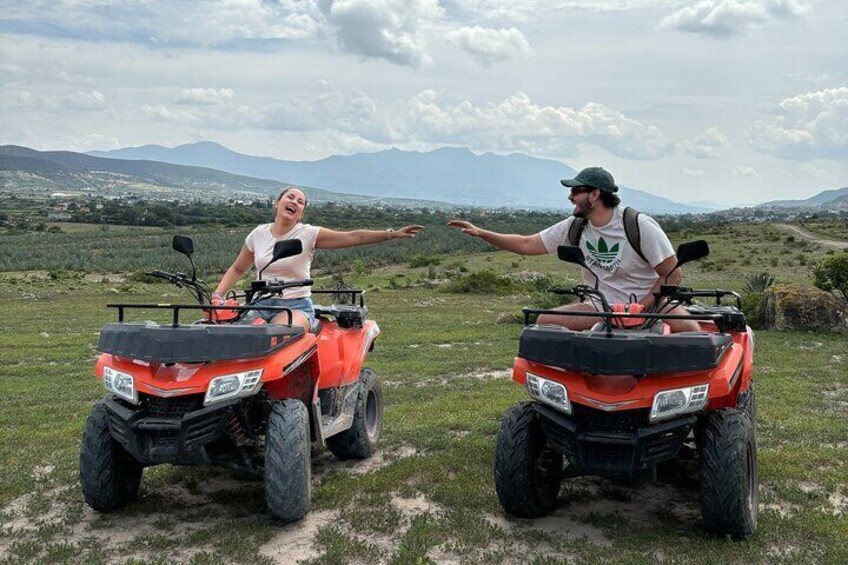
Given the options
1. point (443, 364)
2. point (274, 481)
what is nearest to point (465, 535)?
point (274, 481)

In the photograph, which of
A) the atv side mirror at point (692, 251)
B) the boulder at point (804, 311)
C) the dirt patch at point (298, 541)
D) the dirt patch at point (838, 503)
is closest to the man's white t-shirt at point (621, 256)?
the atv side mirror at point (692, 251)

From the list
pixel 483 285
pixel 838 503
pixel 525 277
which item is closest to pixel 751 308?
pixel 838 503

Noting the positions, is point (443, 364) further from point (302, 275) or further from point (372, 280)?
point (372, 280)

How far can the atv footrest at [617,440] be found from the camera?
454 cm

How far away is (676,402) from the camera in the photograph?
4.55m

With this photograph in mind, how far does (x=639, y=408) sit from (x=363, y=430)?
3008mm

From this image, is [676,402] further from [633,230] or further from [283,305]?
[283,305]

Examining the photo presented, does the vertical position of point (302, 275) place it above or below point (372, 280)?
above

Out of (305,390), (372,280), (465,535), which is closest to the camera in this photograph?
(465,535)

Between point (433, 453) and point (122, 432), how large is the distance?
9.97ft

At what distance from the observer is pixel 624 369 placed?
14.8 ft

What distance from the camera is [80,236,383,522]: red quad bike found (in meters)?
4.86

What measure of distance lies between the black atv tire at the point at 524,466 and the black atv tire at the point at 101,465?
2792 mm

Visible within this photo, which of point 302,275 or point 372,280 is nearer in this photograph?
point 302,275
